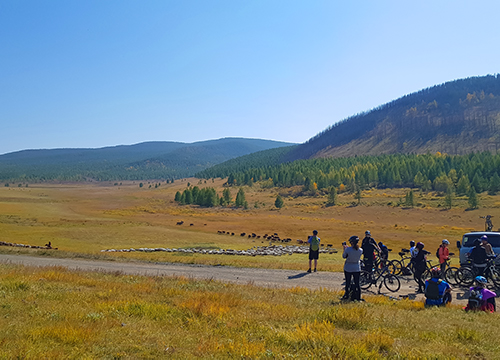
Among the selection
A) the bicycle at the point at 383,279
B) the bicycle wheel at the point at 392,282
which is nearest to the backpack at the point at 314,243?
the bicycle at the point at 383,279

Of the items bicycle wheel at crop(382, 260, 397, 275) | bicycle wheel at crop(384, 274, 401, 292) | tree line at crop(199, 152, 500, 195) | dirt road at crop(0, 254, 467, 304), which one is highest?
tree line at crop(199, 152, 500, 195)

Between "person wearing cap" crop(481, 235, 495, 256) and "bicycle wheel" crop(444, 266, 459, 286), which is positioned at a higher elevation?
"person wearing cap" crop(481, 235, 495, 256)

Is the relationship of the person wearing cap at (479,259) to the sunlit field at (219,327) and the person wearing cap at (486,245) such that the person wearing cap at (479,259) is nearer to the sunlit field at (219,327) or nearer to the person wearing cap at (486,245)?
the person wearing cap at (486,245)

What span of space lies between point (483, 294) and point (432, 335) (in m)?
4.42

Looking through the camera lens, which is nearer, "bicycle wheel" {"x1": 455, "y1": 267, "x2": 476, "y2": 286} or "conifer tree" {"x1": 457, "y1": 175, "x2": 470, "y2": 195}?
"bicycle wheel" {"x1": 455, "y1": 267, "x2": 476, "y2": 286}

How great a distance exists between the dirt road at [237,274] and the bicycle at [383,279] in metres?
0.26

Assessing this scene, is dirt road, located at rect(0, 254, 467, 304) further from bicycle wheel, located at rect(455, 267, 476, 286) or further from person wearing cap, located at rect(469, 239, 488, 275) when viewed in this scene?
person wearing cap, located at rect(469, 239, 488, 275)

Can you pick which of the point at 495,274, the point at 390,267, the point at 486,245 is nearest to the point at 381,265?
the point at 390,267

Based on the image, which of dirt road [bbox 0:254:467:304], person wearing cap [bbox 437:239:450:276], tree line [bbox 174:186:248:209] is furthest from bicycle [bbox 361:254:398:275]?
tree line [bbox 174:186:248:209]

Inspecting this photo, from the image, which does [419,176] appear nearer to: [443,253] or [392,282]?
[443,253]

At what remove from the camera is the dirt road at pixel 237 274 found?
16688 mm

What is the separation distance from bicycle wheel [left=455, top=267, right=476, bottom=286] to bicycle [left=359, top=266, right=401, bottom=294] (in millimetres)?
2864

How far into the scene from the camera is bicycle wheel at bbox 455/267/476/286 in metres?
15.7

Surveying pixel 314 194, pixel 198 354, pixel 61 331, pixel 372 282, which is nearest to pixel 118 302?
pixel 61 331
